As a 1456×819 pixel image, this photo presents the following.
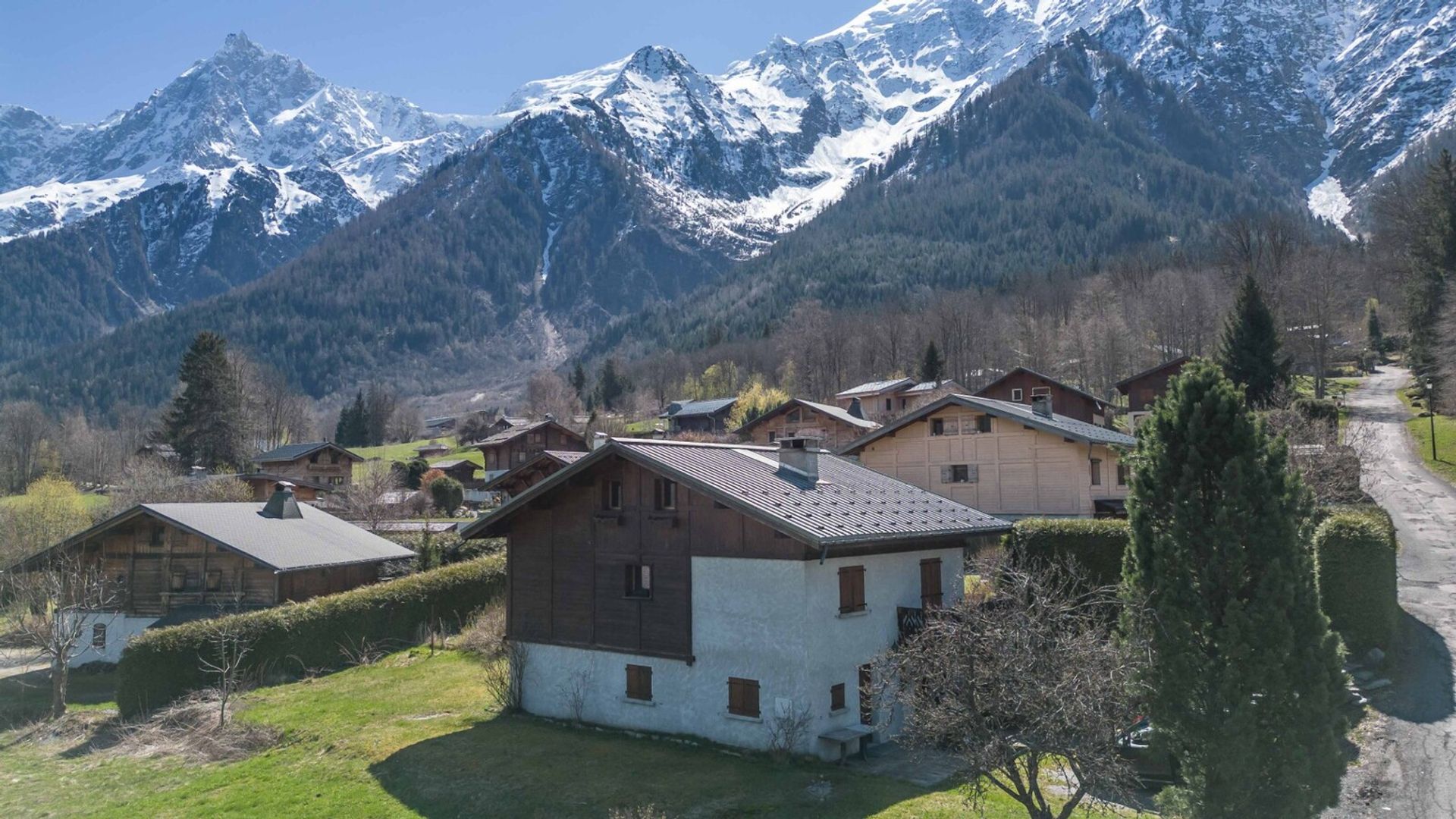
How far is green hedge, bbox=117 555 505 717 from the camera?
108ft

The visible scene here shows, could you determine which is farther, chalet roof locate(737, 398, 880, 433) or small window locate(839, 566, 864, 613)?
chalet roof locate(737, 398, 880, 433)

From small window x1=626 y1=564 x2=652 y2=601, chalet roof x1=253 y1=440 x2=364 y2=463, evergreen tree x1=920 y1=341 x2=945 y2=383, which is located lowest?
small window x1=626 y1=564 x2=652 y2=601

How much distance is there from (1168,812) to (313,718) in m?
23.7

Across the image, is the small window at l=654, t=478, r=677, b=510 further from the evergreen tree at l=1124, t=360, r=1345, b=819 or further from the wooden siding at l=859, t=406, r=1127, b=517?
the wooden siding at l=859, t=406, r=1127, b=517

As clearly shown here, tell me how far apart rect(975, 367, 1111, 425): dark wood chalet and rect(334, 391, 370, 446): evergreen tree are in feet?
333

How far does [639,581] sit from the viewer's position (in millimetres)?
26453

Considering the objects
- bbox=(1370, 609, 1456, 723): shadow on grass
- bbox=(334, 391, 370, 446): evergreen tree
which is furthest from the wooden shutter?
bbox=(334, 391, 370, 446): evergreen tree

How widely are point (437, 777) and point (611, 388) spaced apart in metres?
A: 129

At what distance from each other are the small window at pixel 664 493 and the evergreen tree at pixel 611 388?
400ft

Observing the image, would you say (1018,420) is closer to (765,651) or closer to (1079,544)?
(1079,544)

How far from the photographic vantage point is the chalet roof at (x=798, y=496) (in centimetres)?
2280

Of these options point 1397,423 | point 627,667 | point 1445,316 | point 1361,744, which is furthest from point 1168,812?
point 1397,423

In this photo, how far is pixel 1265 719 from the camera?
1419 cm

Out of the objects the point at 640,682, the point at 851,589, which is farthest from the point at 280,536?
the point at 851,589
